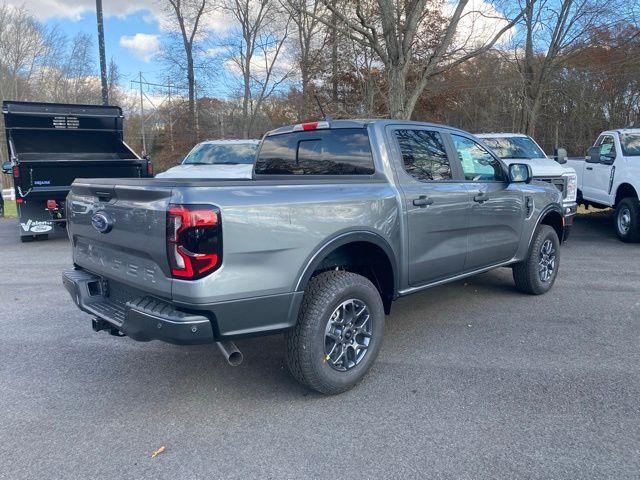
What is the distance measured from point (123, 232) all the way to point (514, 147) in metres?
9.05

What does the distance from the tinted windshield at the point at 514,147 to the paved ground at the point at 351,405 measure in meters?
5.40

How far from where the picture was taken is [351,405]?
3369 mm

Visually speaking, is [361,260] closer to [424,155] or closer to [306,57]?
[424,155]

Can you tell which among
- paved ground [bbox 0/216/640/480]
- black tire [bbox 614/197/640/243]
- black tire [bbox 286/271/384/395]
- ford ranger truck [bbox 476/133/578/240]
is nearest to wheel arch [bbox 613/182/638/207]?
black tire [bbox 614/197/640/243]

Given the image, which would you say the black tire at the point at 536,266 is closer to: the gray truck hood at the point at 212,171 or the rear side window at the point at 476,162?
the rear side window at the point at 476,162

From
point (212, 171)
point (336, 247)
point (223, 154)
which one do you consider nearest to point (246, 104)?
point (223, 154)

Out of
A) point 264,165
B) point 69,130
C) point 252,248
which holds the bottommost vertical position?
point 252,248

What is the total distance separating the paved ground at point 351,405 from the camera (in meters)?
2.73

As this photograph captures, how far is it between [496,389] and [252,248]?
6.60ft

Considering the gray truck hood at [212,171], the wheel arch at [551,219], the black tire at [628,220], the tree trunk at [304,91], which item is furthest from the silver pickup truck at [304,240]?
the tree trunk at [304,91]

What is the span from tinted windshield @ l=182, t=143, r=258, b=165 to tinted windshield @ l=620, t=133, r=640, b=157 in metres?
7.09

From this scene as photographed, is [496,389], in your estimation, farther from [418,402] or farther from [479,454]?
[479,454]

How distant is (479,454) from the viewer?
2787mm

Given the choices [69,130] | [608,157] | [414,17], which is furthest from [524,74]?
[69,130]
